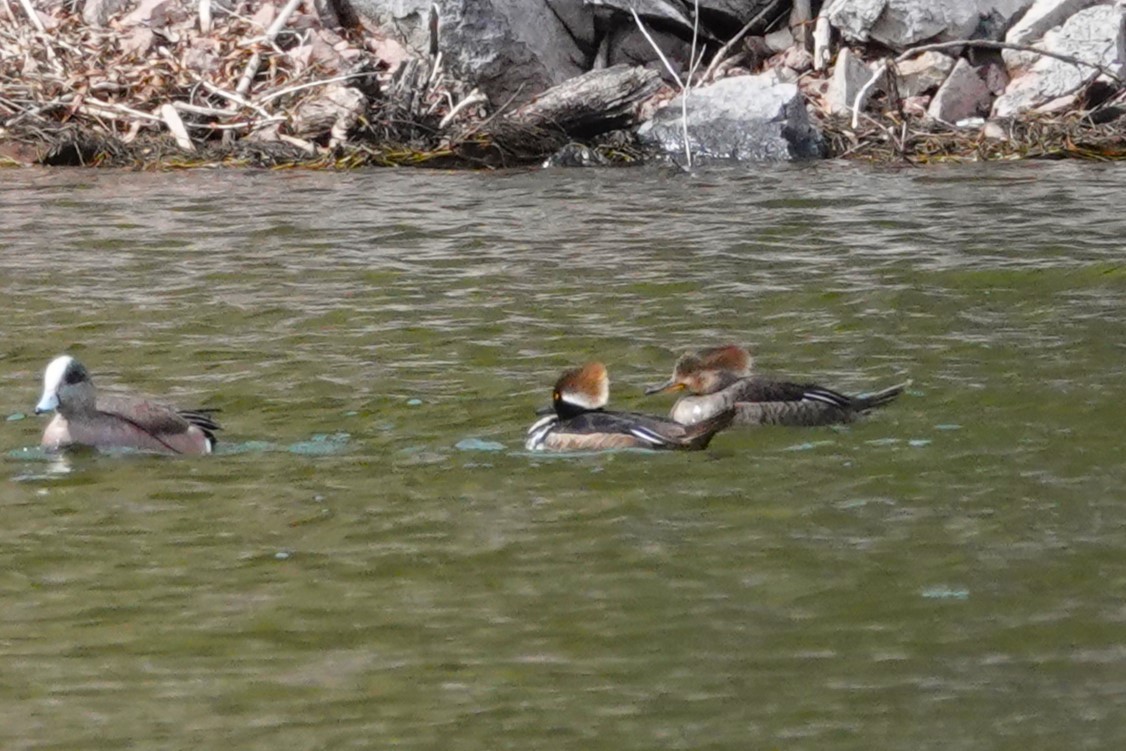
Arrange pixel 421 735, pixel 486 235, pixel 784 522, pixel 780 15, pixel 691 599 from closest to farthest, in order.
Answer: pixel 421 735, pixel 691 599, pixel 784 522, pixel 486 235, pixel 780 15

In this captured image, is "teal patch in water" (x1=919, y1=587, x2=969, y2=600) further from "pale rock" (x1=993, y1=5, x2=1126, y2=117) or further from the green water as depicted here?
"pale rock" (x1=993, y1=5, x2=1126, y2=117)

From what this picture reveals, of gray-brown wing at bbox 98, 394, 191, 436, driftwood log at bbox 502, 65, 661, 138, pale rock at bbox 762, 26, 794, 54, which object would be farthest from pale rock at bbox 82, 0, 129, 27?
gray-brown wing at bbox 98, 394, 191, 436

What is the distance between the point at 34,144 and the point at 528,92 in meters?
4.38

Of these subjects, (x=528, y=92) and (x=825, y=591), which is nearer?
(x=825, y=591)

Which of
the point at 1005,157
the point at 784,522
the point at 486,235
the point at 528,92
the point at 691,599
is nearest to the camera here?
the point at 691,599

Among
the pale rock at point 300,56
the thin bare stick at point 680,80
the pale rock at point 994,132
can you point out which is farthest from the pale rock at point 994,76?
the pale rock at point 300,56

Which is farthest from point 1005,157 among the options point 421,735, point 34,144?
point 421,735

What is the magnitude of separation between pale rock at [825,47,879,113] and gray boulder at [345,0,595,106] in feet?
7.96

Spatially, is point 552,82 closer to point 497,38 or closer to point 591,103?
point 497,38

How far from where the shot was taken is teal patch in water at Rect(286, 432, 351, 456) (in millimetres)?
8422

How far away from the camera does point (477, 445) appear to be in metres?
8.55

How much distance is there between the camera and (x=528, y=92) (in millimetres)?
18219

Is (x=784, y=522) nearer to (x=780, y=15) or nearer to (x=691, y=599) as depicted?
(x=691, y=599)

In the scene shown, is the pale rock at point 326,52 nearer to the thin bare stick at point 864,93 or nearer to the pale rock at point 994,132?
the thin bare stick at point 864,93
